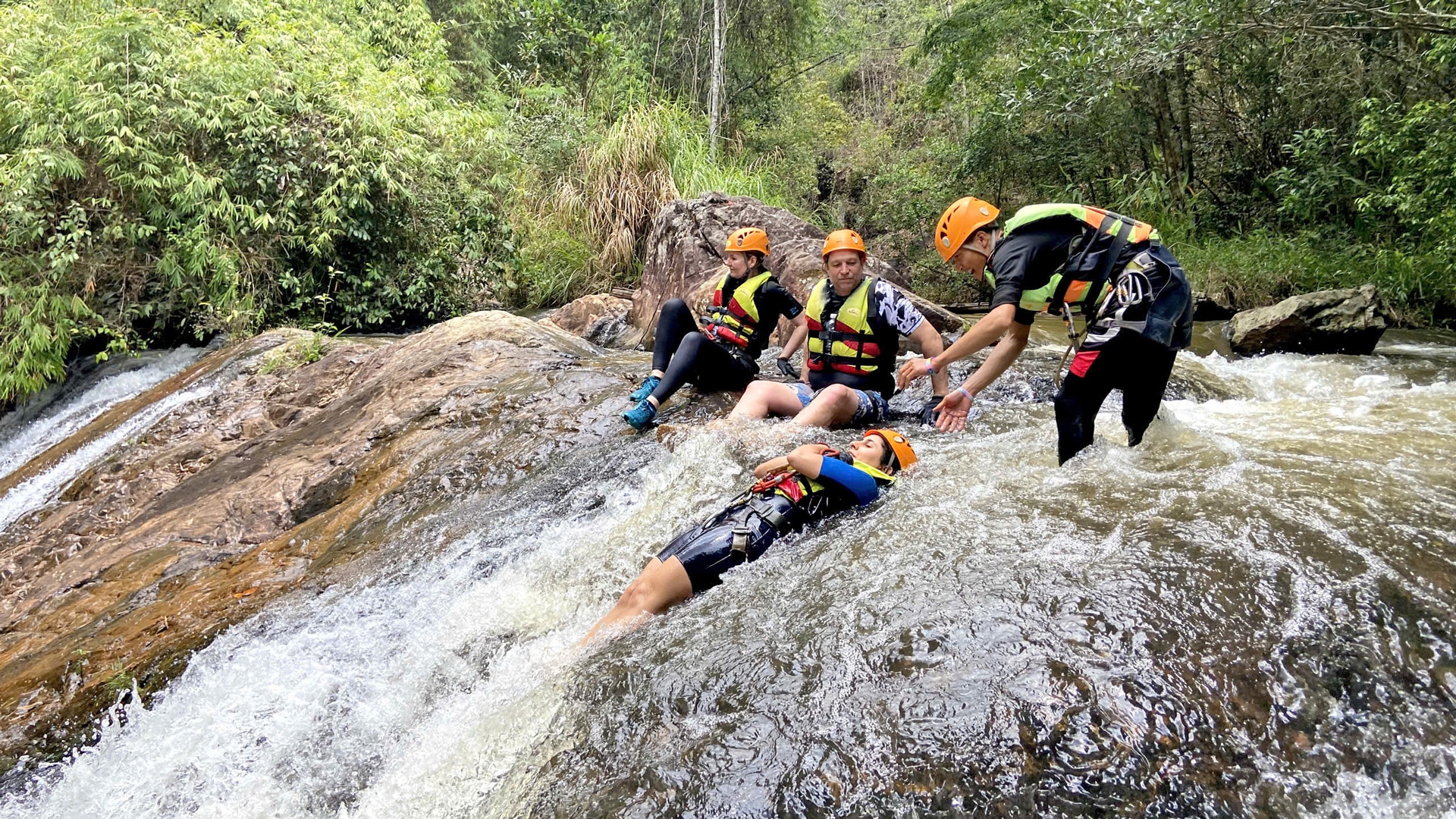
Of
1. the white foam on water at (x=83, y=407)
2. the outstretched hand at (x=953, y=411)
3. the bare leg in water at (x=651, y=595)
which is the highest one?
the outstretched hand at (x=953, y=411)

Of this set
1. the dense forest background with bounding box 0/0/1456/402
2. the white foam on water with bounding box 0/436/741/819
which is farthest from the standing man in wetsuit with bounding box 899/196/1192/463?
the dense forest background with bounding box 0/0/1456/402

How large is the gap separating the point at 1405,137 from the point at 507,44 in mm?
19405

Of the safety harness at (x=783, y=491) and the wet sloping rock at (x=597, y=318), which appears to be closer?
the safety harness at (x=783, y=491)

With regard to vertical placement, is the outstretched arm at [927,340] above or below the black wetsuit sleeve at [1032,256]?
below

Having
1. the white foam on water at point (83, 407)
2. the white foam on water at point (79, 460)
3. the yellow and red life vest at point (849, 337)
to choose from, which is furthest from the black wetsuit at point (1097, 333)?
the white foam on water at point (83, 407)

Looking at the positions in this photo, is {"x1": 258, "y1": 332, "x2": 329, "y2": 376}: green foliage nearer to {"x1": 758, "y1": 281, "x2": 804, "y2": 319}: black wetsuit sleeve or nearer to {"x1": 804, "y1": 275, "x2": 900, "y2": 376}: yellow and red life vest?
{"x1": 758, "y1": 281, "x2": 804, "y2": 319}: black wetsuit sleeve

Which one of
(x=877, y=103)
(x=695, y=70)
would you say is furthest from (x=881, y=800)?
(x=877, y=103)

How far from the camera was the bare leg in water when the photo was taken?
2.92 m

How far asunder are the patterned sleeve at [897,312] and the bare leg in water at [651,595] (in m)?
2.30

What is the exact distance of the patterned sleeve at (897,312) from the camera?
179 inches

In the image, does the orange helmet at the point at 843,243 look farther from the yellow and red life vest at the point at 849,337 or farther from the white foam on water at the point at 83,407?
the white foam on water at the point at 83,407

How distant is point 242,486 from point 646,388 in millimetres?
2692

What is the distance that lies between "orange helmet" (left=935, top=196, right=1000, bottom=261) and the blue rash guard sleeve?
1.05m

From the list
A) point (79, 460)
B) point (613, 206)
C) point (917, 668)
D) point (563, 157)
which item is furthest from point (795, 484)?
point (563, 157)
